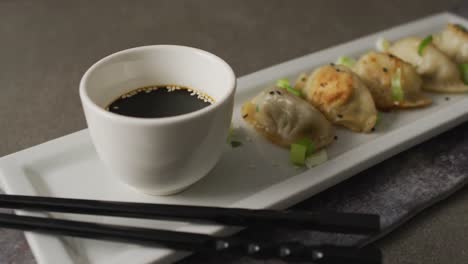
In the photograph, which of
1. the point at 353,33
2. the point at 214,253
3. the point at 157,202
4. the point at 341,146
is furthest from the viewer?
the point at 353,33

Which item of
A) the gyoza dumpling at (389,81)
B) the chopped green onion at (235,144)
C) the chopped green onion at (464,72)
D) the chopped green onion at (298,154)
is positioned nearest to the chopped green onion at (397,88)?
the gyoza dumpling at (389,81)

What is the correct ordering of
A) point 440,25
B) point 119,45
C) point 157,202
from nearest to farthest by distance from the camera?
point 157,202
point 440,25
point 119,45

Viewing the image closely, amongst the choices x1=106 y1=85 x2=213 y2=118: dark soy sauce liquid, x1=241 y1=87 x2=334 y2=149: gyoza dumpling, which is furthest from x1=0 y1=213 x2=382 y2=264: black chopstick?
x1=241 y1=87 x2=334 y2=149: gyoza dumpling

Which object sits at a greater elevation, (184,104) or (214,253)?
(184,104)

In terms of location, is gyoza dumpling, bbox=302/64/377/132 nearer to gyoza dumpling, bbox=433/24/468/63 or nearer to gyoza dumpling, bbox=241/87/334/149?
gyoza dumpling, bbox=241/87/334/149

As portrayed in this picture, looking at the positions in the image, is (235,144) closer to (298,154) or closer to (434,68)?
(298,154)

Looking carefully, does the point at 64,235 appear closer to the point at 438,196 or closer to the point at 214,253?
the point at 214,253

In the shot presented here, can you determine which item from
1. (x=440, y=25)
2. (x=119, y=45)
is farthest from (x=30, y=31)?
(x=440, y=25)

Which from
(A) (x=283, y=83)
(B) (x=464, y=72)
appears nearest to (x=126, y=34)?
(A) (x=283, y=83)
